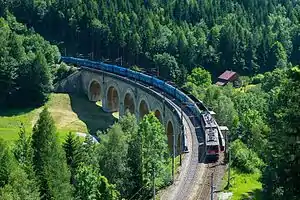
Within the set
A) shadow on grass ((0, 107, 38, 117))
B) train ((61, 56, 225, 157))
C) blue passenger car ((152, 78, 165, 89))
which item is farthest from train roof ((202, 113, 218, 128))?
shadow on grass ((0, 107, 38, 117))

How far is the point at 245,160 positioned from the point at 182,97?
3551 cm

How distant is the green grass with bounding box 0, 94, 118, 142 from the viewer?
341 feet

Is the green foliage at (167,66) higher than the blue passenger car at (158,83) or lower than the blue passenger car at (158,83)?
higher

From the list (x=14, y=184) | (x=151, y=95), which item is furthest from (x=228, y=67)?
(x=14, y=184)

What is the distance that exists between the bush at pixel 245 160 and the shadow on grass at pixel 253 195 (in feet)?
15.8

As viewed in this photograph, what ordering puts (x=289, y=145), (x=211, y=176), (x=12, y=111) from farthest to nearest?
(x=12, y=111) → (x=211, y=176) → (x=289, y=145)

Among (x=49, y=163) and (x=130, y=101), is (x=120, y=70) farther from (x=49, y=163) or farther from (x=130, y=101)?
(x=49, y=163)

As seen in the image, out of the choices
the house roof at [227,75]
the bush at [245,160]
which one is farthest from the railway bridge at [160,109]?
the house roof at [227,75]

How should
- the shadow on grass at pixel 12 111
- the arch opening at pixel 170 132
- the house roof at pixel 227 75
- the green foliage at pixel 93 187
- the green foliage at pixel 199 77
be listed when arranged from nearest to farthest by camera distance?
the green foliage at pixel 93 187 → the arch opening at pixel 170 132 → the shadow on grass at pixel 12 111 → the green foliage at pixel 199 77 → the house roof at pixel 227 75

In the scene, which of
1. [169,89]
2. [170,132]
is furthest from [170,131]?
[169,89]

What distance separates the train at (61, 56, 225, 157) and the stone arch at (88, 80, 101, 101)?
12.3 ft

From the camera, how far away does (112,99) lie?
118 m

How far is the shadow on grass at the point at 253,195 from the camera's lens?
48987mm

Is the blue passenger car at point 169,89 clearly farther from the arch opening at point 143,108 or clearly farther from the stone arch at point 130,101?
the stone arch at point 130,101
